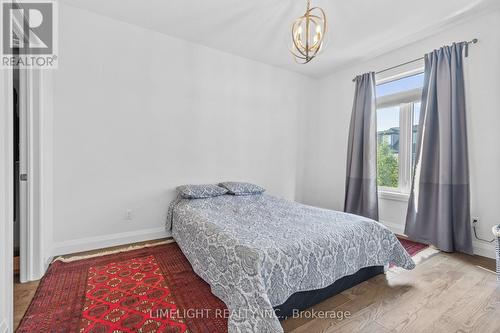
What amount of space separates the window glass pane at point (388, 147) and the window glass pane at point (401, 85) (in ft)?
0.81

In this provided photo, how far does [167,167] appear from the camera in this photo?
10.1 feet

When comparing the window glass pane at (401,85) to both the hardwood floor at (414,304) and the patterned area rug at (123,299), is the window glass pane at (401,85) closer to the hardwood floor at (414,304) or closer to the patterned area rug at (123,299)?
the hardwood floor at (414,304)

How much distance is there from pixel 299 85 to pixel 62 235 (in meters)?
4.07

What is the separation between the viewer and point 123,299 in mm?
1738

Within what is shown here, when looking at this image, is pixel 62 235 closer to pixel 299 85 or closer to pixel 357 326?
pixel 357 326

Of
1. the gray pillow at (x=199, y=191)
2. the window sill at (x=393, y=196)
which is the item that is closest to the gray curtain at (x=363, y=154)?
the window sill at (x=393, y=196)

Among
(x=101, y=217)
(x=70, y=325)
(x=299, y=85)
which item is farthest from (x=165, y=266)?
(x=299, y=85)

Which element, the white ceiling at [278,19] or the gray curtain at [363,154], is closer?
the white ceiling at [278,19]

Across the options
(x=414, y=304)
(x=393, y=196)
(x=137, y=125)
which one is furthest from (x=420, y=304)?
(x=137, y=125)

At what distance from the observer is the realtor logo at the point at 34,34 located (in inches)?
71.6

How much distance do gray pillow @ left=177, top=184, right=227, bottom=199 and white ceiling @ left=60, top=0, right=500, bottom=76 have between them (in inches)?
77.2

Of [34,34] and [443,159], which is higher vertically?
[34,34]

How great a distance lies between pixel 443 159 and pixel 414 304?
180 cm

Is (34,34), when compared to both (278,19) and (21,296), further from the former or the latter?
(278,19)
